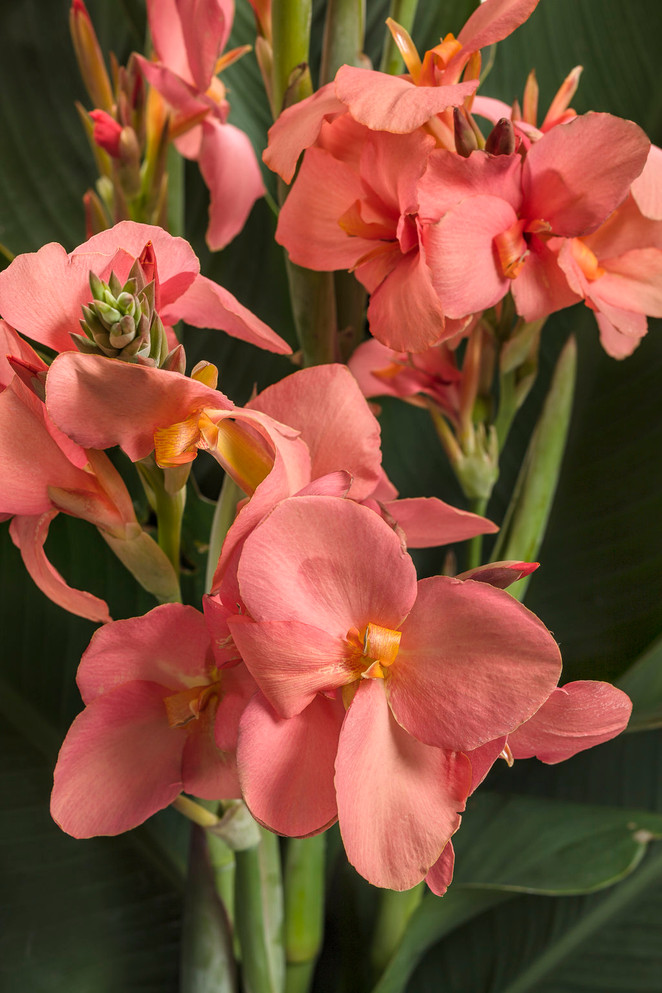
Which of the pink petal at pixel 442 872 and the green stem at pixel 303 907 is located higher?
the pink petal at pixel 442 872

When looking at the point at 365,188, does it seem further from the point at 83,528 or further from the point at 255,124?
the point at 255,124

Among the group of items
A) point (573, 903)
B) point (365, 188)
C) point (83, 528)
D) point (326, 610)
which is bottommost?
point (573, 903)

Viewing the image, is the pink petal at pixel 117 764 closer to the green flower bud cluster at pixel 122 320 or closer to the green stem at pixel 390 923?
the green flower bud cluster at pixel 122 320

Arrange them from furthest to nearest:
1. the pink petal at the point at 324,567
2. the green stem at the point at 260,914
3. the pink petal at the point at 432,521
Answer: the green stem at the point at 260,914 < the pink petal at the point at 432,521 < the pink petal at the point at 324,567

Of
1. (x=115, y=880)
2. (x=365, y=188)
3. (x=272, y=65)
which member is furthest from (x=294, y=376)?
(x=115, y=880)

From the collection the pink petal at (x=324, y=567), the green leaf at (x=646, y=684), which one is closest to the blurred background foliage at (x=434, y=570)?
the green leaf at (x=646, y=684)

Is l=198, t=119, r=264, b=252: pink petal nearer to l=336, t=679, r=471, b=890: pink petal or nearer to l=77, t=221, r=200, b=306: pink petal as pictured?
l=77, t=221, r=200, b=306: pink petal

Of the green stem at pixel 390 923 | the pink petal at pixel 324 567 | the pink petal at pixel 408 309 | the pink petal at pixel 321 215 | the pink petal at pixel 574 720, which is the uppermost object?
the pink petal at pixel 321 215
